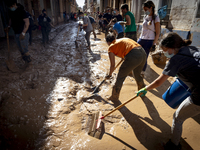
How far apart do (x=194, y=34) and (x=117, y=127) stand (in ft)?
13.9

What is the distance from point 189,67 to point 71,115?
6.48 ft

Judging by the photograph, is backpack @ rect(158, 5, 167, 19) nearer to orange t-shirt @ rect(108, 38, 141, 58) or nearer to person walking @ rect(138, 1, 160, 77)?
person walking @ rect(138, 1, 160, 77)

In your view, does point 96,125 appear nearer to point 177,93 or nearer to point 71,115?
point 71,115

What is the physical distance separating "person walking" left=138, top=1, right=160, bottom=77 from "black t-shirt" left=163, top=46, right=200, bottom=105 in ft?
6.57

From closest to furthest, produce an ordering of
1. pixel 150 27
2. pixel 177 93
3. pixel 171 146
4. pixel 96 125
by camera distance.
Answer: pixel 177 93, pixel 171 146, pixel 96 125, pixel 150 27

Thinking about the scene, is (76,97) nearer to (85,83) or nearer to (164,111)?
(85,83)

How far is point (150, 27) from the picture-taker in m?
3.20

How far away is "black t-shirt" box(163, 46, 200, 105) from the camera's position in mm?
1326

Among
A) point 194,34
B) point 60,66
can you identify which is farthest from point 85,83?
point 194,34

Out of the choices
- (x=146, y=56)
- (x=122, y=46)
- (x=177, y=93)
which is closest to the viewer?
(x=177, y=93)

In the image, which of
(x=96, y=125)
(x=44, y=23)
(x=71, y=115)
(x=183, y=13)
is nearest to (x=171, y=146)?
(x=96, y=125)

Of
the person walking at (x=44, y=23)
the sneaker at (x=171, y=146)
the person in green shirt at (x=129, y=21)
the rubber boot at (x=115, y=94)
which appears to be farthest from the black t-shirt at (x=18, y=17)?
the sneaker at (x=171, y=146)

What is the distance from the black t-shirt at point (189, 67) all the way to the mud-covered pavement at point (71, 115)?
1.04 meters

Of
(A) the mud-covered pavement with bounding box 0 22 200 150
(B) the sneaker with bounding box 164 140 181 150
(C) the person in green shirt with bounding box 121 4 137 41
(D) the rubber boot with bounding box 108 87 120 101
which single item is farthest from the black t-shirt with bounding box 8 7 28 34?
(B) the sneaker with bounding box 164 140 181 150
